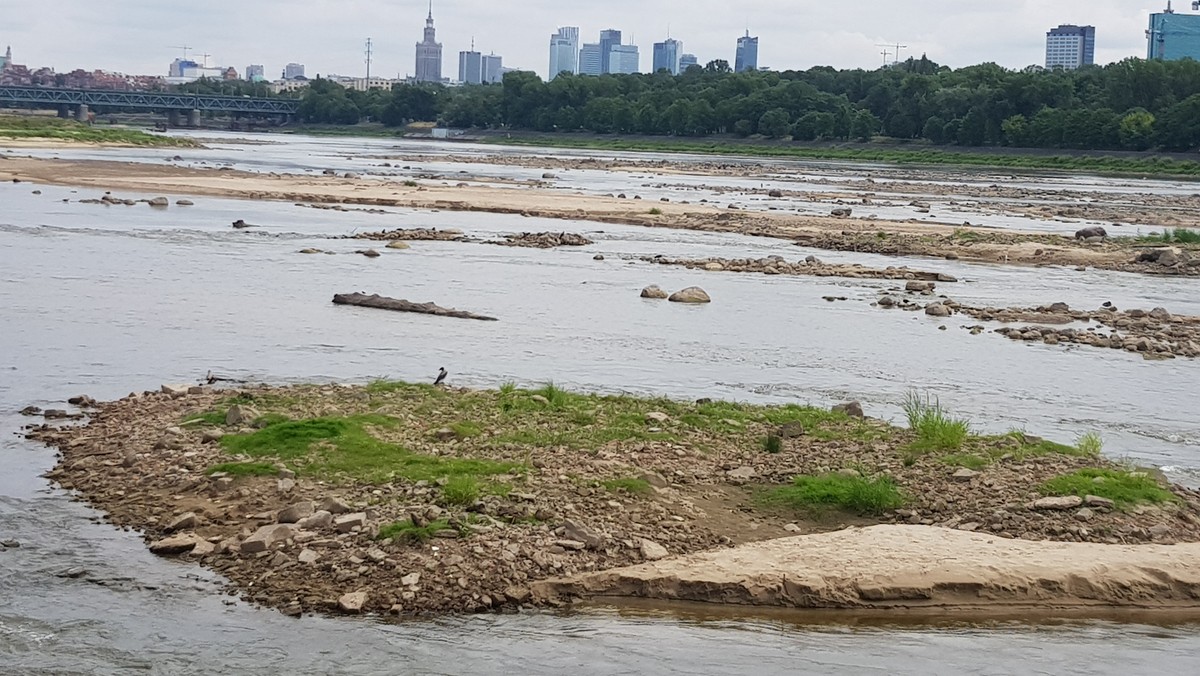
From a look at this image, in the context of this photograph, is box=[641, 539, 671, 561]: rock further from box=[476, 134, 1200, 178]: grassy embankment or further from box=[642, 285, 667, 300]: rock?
box=[476, 134, 1200, 178]: grassy embankment

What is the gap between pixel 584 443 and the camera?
15.6 metres

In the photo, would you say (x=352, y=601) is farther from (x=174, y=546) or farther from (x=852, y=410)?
(x=852, y=410)

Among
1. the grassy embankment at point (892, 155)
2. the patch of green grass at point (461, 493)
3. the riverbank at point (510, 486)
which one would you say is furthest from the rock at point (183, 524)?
the grassy embankment at point (892, 155)

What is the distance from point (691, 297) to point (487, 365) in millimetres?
10370

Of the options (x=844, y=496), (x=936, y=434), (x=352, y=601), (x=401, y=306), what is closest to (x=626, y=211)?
(x=401, y=306)

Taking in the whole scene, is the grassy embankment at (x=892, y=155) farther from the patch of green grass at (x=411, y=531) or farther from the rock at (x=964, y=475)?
the patch of green grass at (x=411, y=531)

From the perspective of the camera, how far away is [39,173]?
68.8m

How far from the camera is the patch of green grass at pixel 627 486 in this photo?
13.9 metres

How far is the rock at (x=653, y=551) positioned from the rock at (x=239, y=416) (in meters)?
5.53

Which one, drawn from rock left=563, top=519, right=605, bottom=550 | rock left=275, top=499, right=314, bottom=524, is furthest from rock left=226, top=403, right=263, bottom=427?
rock left=563, top=519, right=605, bottom=550

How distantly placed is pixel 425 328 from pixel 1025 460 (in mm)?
13259

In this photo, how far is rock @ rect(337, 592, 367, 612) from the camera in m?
11.3

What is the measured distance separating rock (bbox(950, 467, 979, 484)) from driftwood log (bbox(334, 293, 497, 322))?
1421 centimetres

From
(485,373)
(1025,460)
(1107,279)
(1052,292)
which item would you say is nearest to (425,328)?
(485,373)
